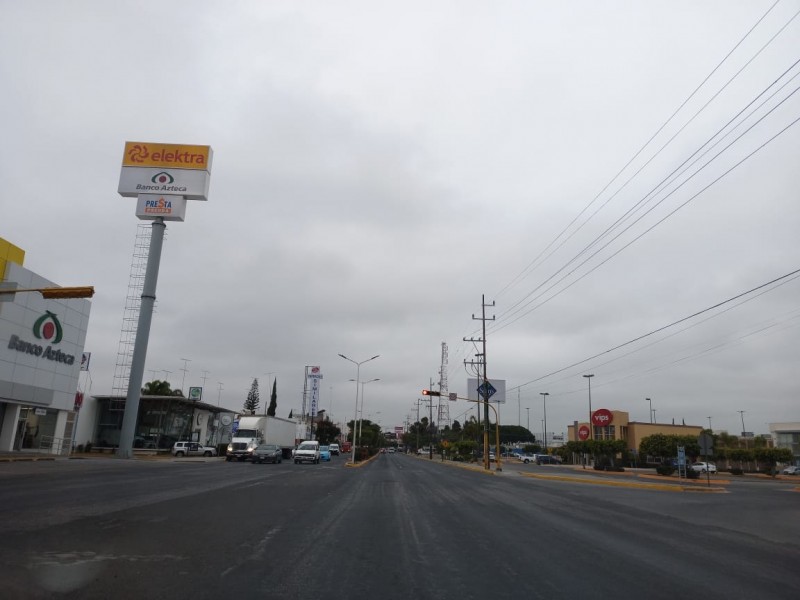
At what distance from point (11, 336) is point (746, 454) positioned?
3018 inches

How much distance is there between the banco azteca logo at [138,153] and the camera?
164 feet

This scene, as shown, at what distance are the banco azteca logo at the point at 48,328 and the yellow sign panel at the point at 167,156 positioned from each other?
55.9 feet

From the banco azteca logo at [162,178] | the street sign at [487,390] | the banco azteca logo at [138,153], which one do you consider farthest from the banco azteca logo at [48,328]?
the street sign at [487,390]

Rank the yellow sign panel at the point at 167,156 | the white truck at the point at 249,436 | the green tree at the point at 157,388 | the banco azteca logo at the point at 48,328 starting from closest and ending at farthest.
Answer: the banco azteca logo at the point at 48,328
the yellow sign panel at the point at 167,156
the white truck at the point at 249,436
the green tree at the point at 157,388

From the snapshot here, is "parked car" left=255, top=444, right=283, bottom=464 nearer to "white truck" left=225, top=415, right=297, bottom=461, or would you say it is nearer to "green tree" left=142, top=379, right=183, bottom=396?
"white truck" left=225, top=415, right=297, bottom=461

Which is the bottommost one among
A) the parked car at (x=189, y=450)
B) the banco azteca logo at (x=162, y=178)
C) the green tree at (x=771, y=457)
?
the parked car at (x=189, y=450)

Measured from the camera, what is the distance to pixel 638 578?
7.80 meters

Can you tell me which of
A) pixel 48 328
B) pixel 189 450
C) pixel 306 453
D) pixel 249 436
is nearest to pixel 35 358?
pixel 48 328

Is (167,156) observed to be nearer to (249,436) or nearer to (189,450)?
(249,436)

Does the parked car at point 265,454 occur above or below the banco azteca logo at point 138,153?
below

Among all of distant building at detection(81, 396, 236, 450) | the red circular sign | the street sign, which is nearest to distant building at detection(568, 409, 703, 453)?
the red circular sign

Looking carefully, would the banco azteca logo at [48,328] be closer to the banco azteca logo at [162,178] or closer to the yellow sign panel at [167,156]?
the banco azteca logo at [162,178]

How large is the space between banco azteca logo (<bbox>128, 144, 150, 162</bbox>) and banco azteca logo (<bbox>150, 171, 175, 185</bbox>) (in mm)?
2038

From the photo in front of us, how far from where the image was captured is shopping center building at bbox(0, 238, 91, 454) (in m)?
34.6
